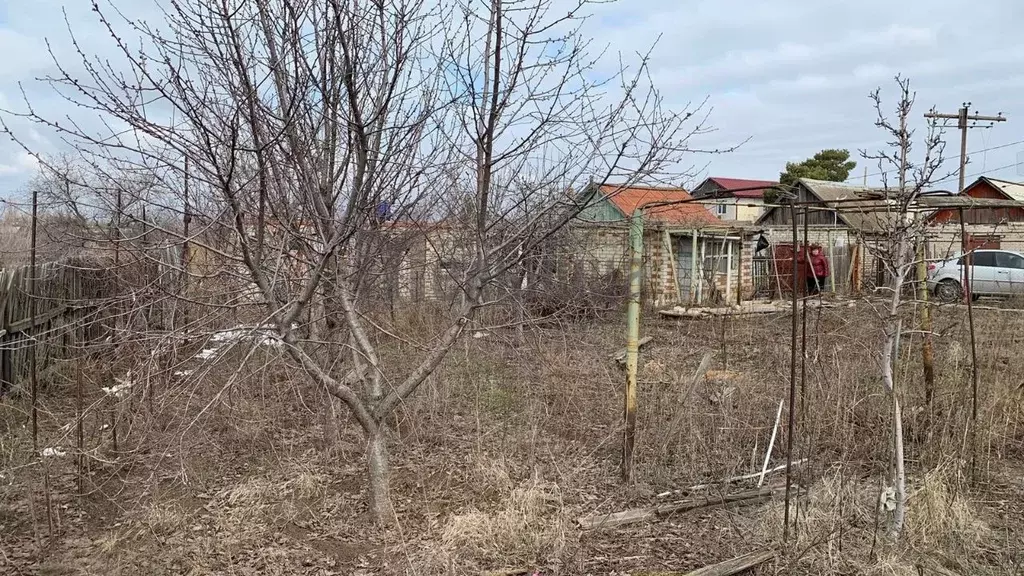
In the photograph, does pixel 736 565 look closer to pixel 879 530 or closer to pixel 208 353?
pixel 879 530

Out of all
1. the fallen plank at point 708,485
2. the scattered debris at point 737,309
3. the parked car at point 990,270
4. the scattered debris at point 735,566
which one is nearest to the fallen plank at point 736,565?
the scattered debris at point 735,566

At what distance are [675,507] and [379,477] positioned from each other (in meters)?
1.86

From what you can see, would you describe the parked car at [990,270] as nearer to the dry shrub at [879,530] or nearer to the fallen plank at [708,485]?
the fallen plank at [708,485]

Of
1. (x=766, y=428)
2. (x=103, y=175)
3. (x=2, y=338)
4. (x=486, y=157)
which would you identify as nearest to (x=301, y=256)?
(x=103, y=175)

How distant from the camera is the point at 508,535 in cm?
389

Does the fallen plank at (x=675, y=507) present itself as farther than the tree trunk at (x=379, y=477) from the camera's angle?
Yes

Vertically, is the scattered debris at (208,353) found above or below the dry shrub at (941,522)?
above

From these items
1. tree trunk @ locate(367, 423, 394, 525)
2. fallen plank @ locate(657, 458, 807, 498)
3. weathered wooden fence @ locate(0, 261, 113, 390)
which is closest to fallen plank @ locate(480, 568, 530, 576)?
tree trunk @ locate(367, 423, 394, 525)

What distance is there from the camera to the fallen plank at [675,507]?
4203 mm

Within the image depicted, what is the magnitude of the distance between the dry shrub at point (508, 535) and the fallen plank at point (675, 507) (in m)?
0.22

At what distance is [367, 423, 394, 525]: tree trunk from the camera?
13.3 feet

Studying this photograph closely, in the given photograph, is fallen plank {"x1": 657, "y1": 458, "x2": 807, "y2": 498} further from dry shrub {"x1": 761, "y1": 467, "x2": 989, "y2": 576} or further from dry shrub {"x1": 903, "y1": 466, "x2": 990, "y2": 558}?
dry shrub {"x1": 903, "y1": 466, "x2": 990, "y2": 558}

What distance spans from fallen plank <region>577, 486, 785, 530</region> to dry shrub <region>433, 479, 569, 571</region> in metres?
0.22

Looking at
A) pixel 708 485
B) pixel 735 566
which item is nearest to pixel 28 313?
pixel 708 485
